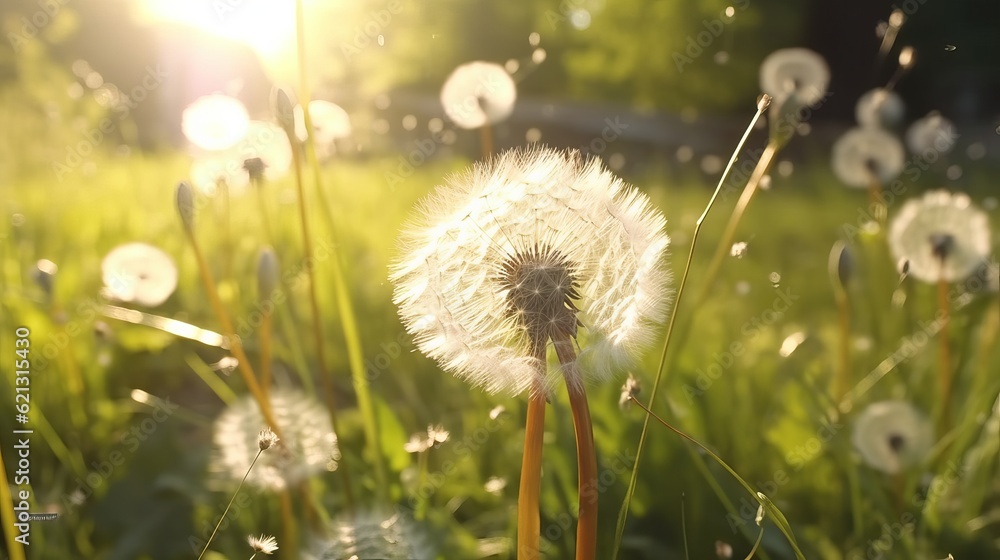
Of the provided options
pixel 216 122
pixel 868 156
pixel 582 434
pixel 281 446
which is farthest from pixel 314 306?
pixel 868 156

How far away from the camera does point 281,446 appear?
129cm

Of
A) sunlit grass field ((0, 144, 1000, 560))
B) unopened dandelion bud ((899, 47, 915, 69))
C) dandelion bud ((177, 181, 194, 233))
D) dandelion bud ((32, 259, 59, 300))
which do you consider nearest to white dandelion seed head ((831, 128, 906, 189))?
sunlit grass field ((0, 144, 1000, 560))

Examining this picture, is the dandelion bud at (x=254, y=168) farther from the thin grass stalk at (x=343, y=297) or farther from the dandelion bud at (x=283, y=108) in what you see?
the dandelion bud at (x=283, y=108)

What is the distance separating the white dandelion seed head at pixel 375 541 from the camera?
3.72ft

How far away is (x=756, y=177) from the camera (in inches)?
52.0

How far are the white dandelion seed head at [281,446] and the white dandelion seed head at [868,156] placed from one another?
5.29 ft

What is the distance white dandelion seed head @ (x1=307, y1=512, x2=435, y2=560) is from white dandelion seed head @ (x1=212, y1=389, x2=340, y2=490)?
0.48 ft

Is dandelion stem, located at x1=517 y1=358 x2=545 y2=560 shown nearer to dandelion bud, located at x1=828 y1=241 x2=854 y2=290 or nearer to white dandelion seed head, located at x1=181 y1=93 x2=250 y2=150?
dandelion bud, located at x1=828 y1=241 x2=854 y2=290

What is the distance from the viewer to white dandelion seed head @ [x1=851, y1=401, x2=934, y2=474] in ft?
4.91

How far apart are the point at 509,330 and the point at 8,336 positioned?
1.67 meters

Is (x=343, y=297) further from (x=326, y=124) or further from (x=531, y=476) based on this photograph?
(x=326, y=124)

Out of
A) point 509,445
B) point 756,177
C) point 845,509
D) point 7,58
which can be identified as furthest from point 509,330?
point 7,58

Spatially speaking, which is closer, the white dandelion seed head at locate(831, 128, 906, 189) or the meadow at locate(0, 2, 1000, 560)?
Answer: the meadow at locate(0, 2, 1000, 560)

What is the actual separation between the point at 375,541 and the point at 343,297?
376mm
